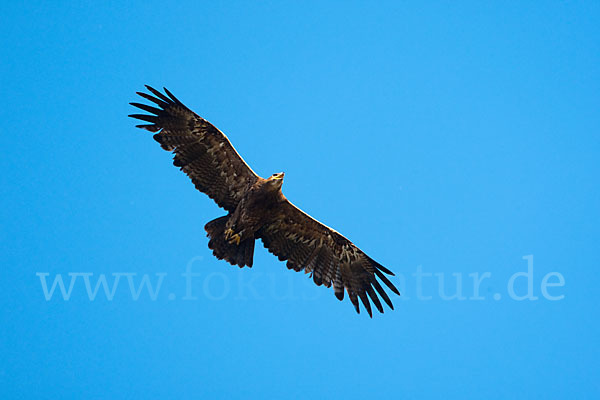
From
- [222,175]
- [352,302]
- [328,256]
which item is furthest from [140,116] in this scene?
[352,302]

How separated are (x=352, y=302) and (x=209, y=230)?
3080 millimetres

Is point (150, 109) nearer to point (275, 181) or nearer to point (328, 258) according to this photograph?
point (275, 181)

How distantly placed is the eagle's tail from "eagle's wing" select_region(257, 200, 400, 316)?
0.58 meters

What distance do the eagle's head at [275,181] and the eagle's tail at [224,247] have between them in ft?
3.55

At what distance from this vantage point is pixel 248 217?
1170 cm

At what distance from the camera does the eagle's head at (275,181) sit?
37.3 ft

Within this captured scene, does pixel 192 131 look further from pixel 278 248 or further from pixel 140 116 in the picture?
pixel 278 248

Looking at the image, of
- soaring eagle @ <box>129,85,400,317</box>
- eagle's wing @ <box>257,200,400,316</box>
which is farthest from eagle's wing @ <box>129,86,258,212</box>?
eagle's wing @ <box>257,200,400,316</box>

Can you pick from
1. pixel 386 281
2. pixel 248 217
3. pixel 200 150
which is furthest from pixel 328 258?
pixel 200 150

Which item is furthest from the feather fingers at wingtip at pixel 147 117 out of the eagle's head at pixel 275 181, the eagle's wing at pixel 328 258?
the eagle's wing at pixel 328 258

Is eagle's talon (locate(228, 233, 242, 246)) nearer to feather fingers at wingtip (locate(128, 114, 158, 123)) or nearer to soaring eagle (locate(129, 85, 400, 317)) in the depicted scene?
soaring eagle (locate(129, 85, 400, 317))

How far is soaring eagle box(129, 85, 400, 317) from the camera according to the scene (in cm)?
1157

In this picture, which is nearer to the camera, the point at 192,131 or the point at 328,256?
the point at 192,131

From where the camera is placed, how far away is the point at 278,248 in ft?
41.1
